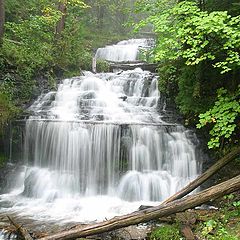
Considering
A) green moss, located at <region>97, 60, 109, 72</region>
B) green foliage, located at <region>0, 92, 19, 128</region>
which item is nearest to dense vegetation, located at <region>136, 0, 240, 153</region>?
green foliage, located at <region>0, 92, 19, 128</region>

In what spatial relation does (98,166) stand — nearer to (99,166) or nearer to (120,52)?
(99,166)

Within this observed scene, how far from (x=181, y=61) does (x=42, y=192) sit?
589 cm

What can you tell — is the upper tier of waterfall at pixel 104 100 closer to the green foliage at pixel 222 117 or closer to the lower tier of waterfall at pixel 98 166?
the lower tier of waterfall at pixel 98 166

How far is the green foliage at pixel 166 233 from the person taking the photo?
5312 millimetres

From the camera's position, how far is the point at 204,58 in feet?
19.7

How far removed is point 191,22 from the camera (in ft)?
19.5

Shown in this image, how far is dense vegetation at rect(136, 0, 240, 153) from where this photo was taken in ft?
19.4

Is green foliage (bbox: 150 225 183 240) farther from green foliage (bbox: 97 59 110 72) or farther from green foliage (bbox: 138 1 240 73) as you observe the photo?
green foliage (bbox: 97 59 110 72)

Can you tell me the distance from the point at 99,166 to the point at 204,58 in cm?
466

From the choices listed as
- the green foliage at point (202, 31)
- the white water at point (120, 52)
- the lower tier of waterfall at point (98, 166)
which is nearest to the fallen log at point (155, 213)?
the green foliage at point (202, 31)

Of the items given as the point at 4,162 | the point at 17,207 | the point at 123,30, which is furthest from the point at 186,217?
the point at 123,30

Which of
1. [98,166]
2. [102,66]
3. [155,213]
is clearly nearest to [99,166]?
[98,166]

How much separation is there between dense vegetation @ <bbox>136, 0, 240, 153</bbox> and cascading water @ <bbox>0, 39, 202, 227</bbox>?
47.1 inches

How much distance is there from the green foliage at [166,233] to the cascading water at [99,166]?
7.02 feet
